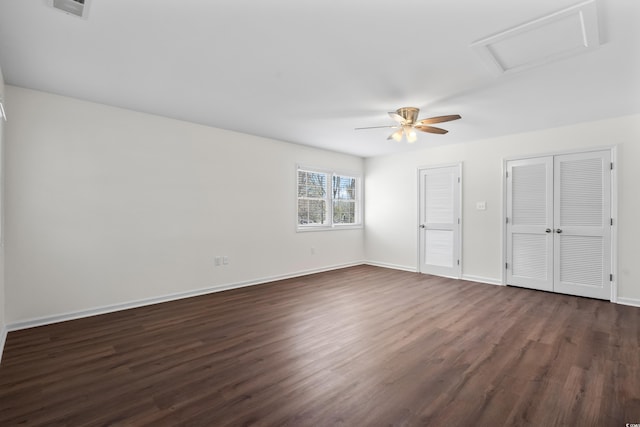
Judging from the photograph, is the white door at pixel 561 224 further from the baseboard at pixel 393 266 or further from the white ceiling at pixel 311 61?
the baseboard at pixel 393 266

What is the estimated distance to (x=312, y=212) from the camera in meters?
6.08

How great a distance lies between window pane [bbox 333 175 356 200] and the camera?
6548 millimetres

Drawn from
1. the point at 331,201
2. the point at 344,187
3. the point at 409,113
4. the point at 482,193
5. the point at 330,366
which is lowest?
the point at 330,366

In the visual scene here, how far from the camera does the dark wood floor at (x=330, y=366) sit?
1.84 m

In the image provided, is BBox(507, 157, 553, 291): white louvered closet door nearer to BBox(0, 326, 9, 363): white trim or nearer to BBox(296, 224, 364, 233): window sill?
BBox(296, 224, 364, 233): window sill

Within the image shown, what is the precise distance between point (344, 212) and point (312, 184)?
1166mm

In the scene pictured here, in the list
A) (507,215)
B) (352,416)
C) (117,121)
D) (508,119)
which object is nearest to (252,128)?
(117,121)

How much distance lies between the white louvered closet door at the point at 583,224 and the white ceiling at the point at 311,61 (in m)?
0.69

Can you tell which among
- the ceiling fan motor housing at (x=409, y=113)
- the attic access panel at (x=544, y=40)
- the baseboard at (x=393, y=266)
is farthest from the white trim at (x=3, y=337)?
the baseboard at (x=393, y=266)

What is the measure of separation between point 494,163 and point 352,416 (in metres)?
4.80

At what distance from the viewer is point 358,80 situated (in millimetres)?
2910

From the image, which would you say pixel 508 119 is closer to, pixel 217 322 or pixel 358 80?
pixel 358 80

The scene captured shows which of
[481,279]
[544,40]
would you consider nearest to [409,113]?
[544,40]

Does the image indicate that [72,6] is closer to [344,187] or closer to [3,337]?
[3,337]
